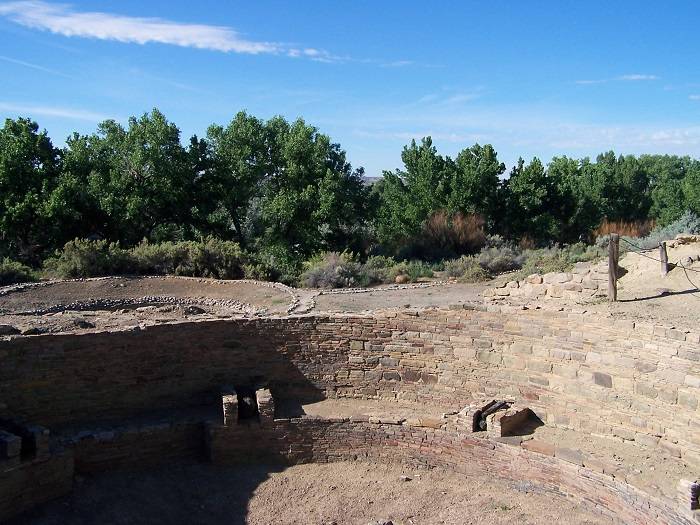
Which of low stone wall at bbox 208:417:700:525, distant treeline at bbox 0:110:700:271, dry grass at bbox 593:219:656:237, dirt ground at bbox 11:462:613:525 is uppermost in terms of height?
distant treeline at bbox 0:110:700:271

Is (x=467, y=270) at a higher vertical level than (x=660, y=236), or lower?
lower

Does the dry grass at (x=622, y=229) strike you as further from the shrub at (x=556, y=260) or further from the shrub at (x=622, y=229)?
the shrub at (x=556, y=260)

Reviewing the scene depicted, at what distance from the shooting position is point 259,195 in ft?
79.9

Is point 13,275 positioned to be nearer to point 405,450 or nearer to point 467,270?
point 467,270

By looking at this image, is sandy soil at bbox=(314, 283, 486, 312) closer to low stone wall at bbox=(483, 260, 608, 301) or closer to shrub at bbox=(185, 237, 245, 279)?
low stone wall at bbox=(483, 260, 608, 301)

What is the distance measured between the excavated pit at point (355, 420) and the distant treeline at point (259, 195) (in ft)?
32.3

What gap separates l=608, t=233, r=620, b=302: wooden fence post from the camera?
10.1 m

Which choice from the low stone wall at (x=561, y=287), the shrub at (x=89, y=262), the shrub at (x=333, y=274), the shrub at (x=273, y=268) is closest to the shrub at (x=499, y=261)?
the shrub at (x=333, y=274)

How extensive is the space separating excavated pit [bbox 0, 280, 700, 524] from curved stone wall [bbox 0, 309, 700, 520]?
0.07ft

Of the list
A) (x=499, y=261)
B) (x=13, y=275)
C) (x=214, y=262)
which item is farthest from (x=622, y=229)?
(x=13, y=275)

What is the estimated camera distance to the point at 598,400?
8.69m

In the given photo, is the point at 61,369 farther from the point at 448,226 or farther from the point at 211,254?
the point at 448,226

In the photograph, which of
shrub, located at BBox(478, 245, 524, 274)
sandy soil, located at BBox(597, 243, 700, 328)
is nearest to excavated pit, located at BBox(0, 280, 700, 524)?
sandy soil, located at BBox(597, 243, 700, 328)

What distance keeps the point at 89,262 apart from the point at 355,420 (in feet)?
38.7
